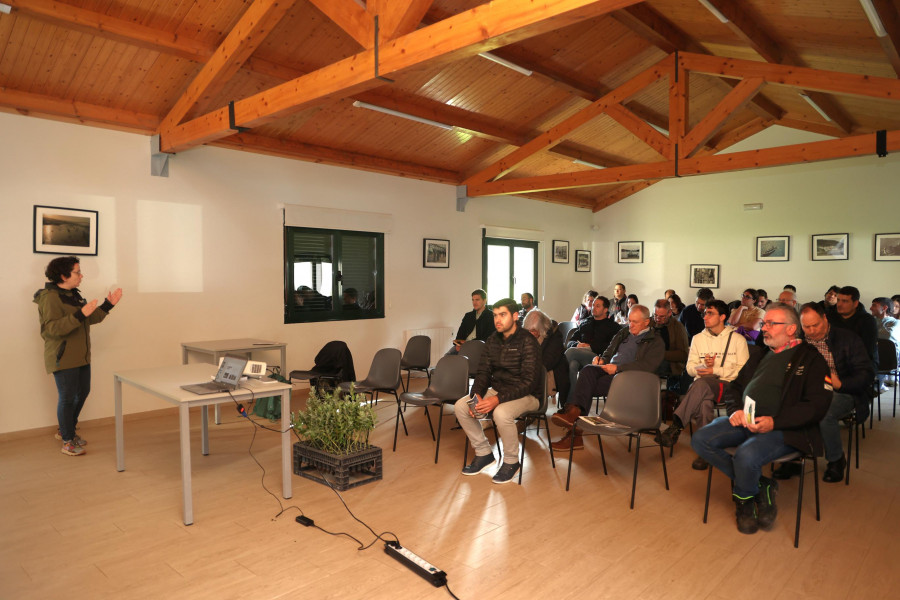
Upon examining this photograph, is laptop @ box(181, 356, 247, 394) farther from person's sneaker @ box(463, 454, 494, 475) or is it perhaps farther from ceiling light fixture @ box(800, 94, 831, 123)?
ceiling light fixture @ box(800, 94, 831, 123)

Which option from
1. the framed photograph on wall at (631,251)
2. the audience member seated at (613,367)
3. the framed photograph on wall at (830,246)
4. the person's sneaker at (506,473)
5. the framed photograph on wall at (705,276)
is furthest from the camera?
the framed photograph on wall at (631,251)

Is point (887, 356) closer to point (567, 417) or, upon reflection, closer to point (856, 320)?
point (856, 320)

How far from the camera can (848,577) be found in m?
2.94

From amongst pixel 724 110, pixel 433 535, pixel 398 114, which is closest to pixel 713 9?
pixel 724 110

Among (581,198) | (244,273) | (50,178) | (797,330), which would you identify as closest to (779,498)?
(797,330)

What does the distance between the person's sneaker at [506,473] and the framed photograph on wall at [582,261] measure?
7.94 m

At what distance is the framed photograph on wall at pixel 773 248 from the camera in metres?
10.0

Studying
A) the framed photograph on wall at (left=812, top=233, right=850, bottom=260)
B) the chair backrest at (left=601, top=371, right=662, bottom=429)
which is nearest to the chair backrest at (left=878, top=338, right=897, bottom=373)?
the chair backrest at (left=601, top=371, right=662, bottom=429)

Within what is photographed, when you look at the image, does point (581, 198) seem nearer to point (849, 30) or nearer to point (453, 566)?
point (849, 30)

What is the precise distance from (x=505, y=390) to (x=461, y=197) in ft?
17.5

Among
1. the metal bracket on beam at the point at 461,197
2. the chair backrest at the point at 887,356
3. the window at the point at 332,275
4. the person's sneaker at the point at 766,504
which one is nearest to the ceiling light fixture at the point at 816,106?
the chair backrest at the point at 887,356

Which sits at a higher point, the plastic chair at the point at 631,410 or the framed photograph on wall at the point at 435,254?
the framed photograph on wall at the point at 435,254

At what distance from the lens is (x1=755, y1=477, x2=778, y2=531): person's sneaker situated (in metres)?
3.49

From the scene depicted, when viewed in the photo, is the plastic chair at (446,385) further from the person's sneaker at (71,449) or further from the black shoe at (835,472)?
the black shoe at (835,472)
